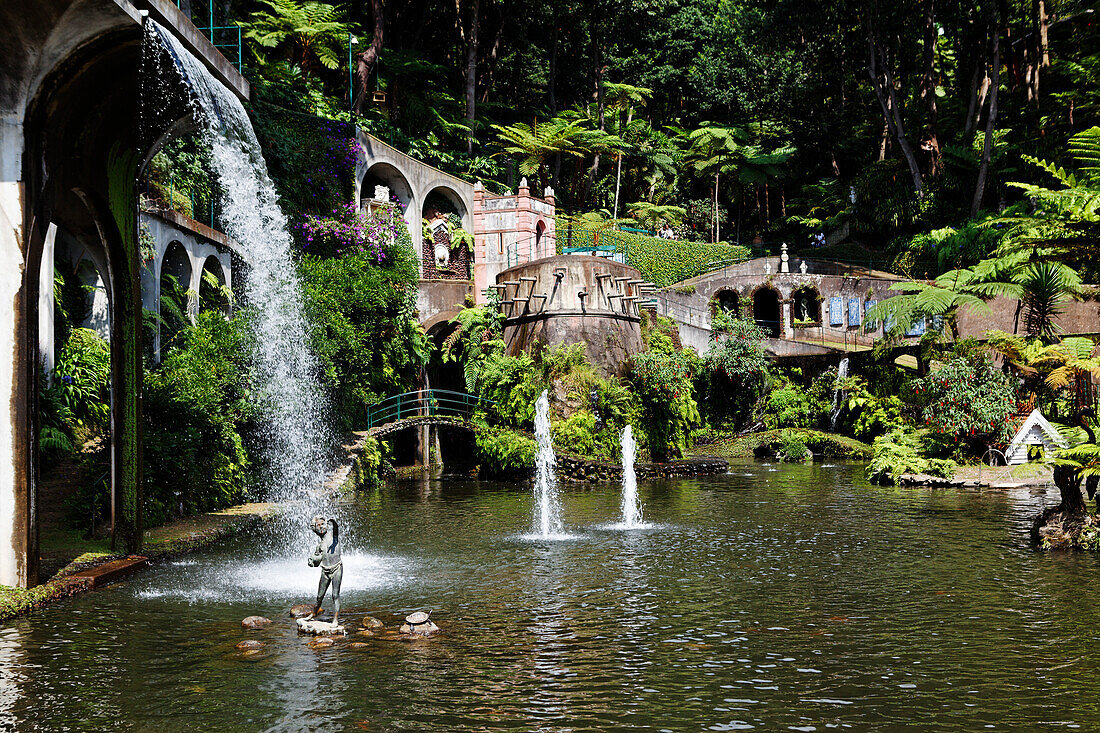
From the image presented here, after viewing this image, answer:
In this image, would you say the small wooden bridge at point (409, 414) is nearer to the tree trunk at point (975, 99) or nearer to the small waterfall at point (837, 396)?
the small waterfall at point (837, 396)

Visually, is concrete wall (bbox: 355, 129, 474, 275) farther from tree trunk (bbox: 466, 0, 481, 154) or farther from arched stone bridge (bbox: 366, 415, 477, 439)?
arched stone bridge (bbox: 366, 415, 477, 439)

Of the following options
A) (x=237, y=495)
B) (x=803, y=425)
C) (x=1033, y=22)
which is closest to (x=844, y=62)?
(x=1033, y=22)

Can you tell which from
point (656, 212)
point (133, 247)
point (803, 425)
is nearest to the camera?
point (133, 247)

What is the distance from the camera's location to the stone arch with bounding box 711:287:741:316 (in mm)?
39750

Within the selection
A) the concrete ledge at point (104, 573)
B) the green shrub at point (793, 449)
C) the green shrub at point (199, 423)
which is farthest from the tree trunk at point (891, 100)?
the concrete ledge at point (104, 573)

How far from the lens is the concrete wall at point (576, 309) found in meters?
26.7

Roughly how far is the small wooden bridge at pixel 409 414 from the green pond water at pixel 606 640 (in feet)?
35.6

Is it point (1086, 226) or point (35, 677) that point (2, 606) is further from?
point (1086, 226)

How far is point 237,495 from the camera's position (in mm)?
18359

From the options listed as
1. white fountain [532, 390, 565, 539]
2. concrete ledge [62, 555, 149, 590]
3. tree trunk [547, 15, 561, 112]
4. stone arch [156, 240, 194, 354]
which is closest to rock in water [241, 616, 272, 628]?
concrete ledge [62, 555, 149, 590]

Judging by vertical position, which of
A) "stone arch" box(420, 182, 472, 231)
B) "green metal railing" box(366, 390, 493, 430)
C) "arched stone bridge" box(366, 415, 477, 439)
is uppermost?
"stone arch" box(420, 182, 472, 231)

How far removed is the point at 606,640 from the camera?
873 cm

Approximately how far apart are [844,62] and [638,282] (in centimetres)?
1997

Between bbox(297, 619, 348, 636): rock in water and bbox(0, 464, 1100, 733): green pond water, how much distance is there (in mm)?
194
